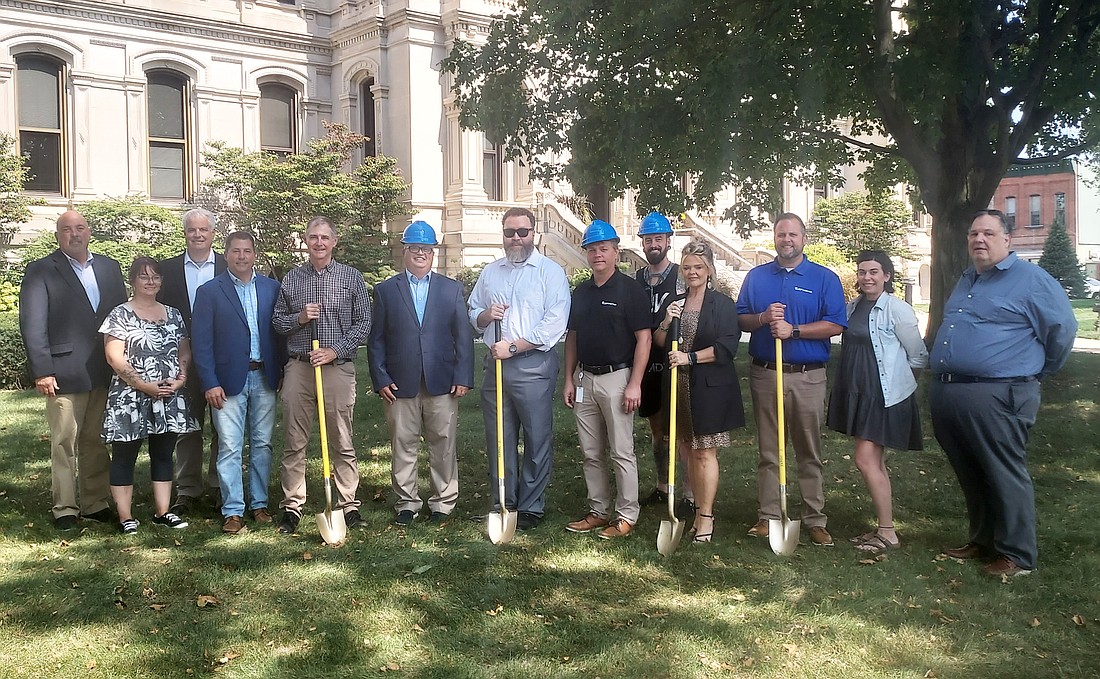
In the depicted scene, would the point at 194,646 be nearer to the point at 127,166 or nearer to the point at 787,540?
the point at 787,540

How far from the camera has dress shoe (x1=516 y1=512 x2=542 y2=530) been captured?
21.0ft

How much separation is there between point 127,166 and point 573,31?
14.3m

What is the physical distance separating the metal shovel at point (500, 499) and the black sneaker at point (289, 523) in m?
1.26

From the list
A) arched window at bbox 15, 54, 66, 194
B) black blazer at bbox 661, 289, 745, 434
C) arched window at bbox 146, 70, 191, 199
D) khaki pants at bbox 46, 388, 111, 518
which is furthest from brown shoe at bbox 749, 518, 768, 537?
arched window at bbox 146, 70, 191, 199

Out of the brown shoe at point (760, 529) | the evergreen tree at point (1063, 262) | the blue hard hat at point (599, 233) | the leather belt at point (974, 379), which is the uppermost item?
the evergreen tree at point (1063, 262)

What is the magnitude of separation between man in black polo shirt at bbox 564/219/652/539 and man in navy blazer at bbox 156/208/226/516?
2.51 meters

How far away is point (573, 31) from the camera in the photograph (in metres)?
10.7

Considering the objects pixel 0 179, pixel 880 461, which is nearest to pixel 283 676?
pixel 880 461

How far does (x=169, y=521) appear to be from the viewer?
6320 mm

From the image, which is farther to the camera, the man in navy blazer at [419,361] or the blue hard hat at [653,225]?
the man in navy blazer at [419,361]

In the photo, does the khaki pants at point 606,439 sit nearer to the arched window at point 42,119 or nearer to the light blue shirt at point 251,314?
the light blue shirt at point 251,314

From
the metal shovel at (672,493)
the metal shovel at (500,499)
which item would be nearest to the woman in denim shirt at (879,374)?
the metal shovel at (672,493)

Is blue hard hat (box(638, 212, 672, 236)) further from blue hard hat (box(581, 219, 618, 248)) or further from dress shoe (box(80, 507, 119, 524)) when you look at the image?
dress shoe (box(80, 507, 119, 524))

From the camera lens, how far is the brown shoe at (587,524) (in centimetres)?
632
